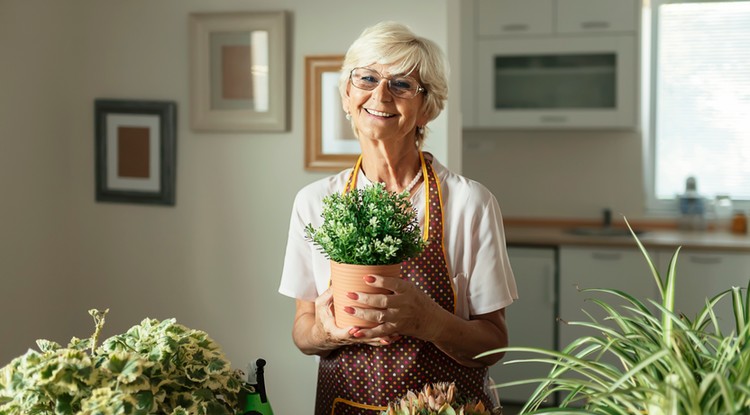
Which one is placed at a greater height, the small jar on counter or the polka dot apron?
the small jar on counter

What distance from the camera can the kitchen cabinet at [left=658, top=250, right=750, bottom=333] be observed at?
13.5 ft

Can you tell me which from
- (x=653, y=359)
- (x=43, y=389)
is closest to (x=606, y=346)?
(x=653, y=359)

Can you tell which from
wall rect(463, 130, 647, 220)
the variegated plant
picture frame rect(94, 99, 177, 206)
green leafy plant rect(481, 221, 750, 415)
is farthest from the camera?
wall rect(463, 130, 647, 220)

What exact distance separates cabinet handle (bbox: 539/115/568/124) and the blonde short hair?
3.00 metres

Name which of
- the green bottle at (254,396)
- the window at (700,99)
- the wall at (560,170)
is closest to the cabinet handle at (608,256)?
the wall at (560,170)

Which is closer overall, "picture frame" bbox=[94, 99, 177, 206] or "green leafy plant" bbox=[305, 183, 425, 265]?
"green leafy plant" bbox=[305, 183, 425, 265]

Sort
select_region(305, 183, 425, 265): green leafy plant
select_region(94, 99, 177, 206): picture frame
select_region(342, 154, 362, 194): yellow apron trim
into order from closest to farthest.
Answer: select_region(305, 183, 425, 265): green leafy plant, select_region(342, 154, 362, 194): yellow apron trim, select_region(94, 99, 177, 206): picture frame

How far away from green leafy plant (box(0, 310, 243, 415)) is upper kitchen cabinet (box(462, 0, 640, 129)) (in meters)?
3.60

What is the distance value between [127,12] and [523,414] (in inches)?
106

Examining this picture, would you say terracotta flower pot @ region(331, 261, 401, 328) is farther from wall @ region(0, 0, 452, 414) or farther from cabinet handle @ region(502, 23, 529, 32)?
cabinet handle @ region(502, 23, 529, 32)

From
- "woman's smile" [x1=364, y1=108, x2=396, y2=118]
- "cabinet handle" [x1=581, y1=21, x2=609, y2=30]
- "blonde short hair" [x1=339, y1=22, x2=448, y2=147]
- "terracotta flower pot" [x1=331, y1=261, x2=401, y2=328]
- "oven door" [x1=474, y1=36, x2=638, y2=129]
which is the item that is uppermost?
"cabinet handle" [x1=581, y1=21, x2=609, y2=30]

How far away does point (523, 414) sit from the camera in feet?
3.22

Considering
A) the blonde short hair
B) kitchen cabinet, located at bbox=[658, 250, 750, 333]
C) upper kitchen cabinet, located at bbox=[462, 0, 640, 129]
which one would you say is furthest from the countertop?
the blonde short hair

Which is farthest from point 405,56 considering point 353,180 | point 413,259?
point 413,259
